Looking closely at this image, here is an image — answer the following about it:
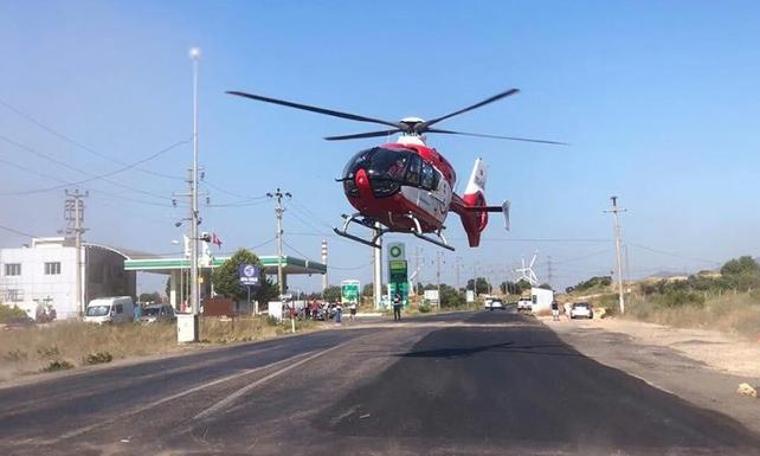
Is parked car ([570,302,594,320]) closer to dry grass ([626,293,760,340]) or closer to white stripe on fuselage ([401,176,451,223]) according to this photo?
dry grass ([626,293,760,340])

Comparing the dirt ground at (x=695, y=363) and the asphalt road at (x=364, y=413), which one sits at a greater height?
the asphalt road at (x=364, y=413)

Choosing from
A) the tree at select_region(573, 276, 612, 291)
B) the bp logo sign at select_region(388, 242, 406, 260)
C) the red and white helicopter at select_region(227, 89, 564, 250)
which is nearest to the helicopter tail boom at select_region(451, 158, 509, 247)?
the red and white helicopter at select_region(227, 89, 564, 250)

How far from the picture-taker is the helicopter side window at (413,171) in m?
A: 21.1

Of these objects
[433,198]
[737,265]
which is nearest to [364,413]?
[433,198]

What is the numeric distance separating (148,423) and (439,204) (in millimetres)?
13406

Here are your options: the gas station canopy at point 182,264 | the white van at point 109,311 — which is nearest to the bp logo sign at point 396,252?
the gas station canopy at point 182,264

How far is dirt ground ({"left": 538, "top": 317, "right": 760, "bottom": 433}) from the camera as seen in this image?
45.5 ft

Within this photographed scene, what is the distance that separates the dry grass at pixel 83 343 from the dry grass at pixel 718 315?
23040 mm

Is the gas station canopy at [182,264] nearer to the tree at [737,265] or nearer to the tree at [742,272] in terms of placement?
the tree at [742,272]

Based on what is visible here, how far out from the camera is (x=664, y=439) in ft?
32.2

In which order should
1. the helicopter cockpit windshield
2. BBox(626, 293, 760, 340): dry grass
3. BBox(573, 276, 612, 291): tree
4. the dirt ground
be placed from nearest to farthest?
the dirt ground
the helicopter cockpit windshield
BBox(626, 293, 760, 340): dry grass
BBox(573, 276, 612, 291): tree

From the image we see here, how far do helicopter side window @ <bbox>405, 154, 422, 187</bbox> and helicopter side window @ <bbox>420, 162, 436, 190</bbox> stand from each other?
220 millimetres

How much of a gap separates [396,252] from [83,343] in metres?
71.6

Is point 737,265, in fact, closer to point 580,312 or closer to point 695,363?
point 580,312
